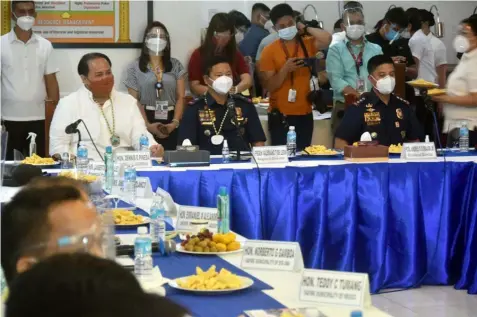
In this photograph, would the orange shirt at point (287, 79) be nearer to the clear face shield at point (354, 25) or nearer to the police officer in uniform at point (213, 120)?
the clear face shield at point (354, 25)

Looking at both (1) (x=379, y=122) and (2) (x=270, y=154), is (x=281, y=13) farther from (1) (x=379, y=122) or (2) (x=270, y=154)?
(2) (x=270, y=154)

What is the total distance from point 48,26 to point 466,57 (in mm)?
3157

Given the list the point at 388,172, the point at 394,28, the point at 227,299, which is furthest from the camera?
the point at 394,28

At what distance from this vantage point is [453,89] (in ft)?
19.4

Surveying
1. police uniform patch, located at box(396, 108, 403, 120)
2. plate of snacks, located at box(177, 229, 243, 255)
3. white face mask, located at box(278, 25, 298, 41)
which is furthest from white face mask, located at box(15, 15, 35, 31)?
plate of snacks, located at box(177, 229, 243, 255)

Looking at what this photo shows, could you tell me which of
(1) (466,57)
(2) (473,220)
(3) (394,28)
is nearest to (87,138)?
(2) (473,220)

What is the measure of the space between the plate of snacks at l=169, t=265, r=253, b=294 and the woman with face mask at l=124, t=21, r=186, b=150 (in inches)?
172

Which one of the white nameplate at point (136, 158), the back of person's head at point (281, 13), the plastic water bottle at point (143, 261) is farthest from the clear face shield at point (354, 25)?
the plastic water bottle at point (143, 261)

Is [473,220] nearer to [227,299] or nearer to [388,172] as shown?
[388,172]

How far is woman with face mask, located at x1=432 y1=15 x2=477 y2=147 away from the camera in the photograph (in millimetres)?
5754

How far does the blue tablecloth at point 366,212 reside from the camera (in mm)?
4562

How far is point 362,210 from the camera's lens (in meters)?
4.72

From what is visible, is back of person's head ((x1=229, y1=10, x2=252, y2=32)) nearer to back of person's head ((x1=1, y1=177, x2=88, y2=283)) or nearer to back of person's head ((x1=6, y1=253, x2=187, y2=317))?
back of person's head ((x1=1, y1=177, x2=88, y2=283))

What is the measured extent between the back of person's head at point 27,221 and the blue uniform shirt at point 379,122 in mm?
3994
